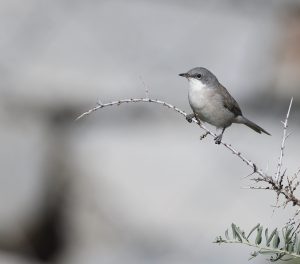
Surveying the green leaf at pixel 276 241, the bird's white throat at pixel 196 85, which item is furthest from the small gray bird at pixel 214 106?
the green leaf at pixel 276 241

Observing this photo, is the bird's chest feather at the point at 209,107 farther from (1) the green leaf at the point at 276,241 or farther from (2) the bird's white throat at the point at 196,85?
(1) the green leaf at the point at 276,241

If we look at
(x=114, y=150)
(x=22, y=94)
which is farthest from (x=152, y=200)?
(x=22, y=94)

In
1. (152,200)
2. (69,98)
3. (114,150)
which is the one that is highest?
(69,98)

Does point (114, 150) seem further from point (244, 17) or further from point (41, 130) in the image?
point (244, 17)

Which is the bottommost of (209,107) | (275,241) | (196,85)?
(275,241)

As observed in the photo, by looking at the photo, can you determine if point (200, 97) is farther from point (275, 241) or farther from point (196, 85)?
point (275, 241)

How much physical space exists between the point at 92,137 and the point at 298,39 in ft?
6.15

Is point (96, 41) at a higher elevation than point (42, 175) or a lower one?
higher

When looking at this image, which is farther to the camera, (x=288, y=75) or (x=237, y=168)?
(x=288, y=75)

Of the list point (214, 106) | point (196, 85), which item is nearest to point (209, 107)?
point (214, 106)

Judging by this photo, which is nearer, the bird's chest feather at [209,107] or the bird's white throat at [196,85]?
the bird's chest feather at [209,107]

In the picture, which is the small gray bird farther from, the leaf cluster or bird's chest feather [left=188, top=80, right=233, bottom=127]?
the leaf cluster

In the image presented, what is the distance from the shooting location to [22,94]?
269 inches

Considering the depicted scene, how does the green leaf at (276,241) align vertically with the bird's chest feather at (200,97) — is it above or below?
below
